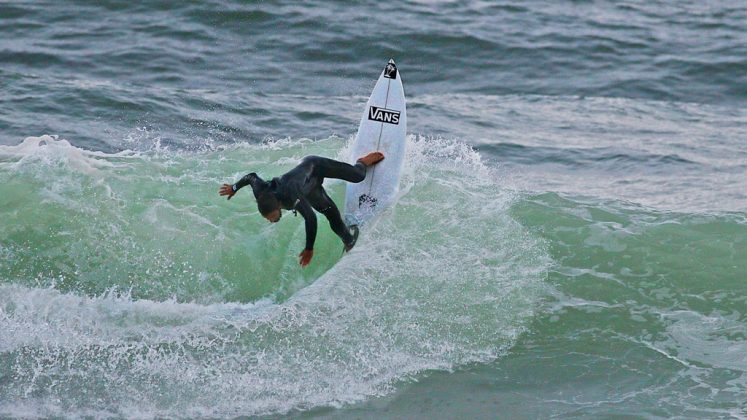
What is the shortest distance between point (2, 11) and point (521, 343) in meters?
11.0

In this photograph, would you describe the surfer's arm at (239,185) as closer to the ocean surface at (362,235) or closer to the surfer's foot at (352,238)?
the ocean surface at (362,235)

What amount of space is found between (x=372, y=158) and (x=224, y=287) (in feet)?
6.25

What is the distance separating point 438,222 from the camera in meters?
9.49

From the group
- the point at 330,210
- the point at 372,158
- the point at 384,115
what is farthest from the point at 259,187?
the point at 384,115

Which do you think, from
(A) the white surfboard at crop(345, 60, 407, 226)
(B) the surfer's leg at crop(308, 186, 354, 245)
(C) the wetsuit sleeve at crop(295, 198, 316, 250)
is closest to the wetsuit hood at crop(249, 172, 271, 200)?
(C) the wetsuit sleeve at crop(295, 198, 316, 250)

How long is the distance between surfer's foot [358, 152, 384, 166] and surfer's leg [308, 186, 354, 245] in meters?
0.77

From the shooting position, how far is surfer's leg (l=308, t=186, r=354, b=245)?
336 inches

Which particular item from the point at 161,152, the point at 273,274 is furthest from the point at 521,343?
the point at 161,152

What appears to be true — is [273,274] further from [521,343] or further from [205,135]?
[205,135]

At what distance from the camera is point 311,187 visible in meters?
8.44

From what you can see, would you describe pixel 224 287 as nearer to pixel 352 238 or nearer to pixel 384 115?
pixel 352 238

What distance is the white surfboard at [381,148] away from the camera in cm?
946

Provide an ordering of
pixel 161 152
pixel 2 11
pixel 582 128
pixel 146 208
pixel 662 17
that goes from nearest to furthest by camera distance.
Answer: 1. pixel 146 208
2. pixel 161 152
3. pixel 582 128
4. pixel 2 11
5. pixel 662 17

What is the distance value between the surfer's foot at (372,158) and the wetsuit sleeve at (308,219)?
149cm
